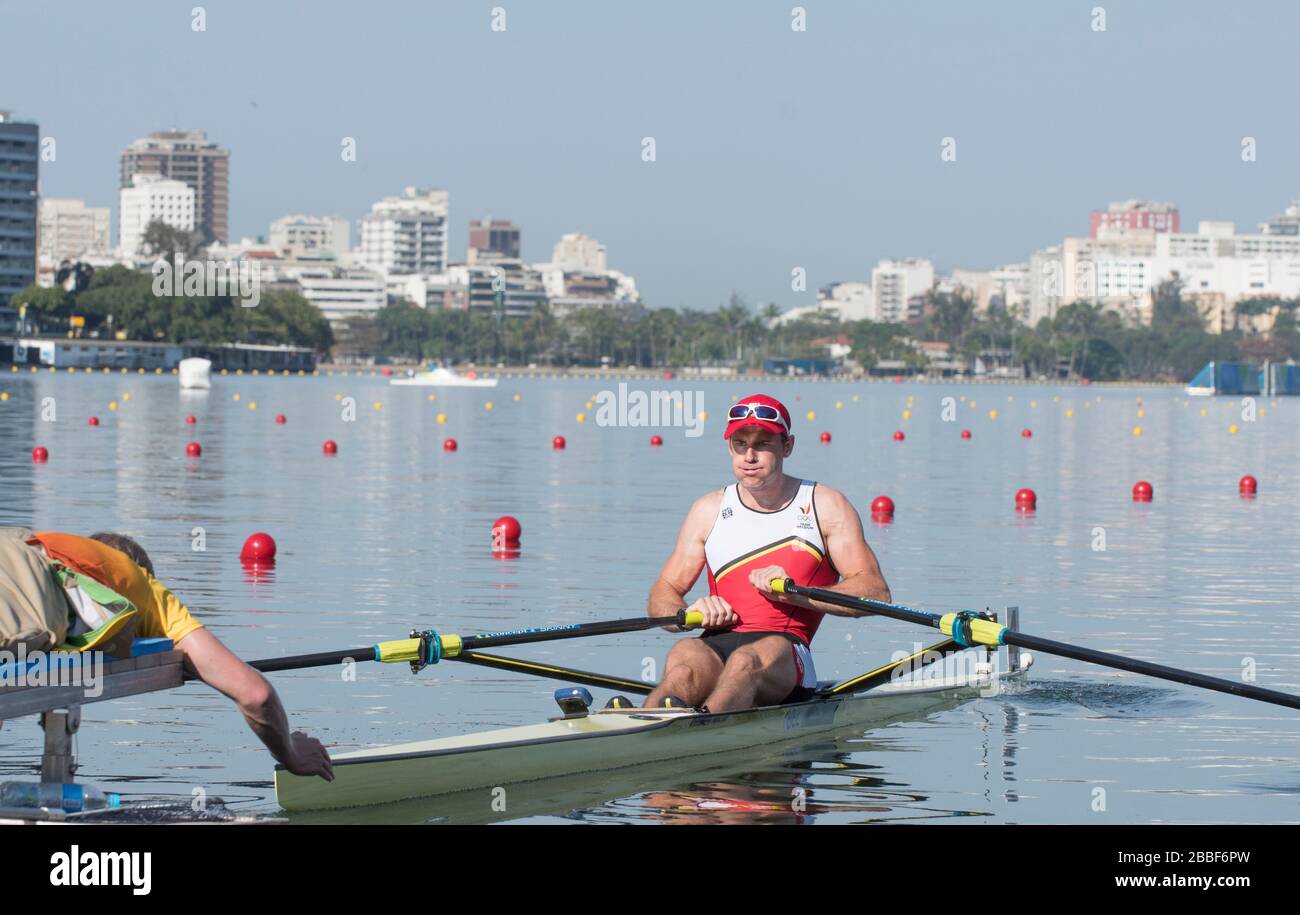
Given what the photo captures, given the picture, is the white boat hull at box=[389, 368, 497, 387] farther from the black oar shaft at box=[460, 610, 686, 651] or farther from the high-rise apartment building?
the black oar shaft at box=[460, 610, 686, 651]

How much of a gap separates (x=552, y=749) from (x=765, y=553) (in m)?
1.70

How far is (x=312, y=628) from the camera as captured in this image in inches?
535

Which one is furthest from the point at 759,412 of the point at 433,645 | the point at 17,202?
the point at 17,202

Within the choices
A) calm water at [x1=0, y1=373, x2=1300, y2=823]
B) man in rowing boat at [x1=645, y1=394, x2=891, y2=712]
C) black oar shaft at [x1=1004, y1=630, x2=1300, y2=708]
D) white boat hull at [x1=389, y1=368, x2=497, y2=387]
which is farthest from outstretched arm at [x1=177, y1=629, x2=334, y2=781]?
white boat hull at [x1=389, y1=368, x2=497, y2=387]

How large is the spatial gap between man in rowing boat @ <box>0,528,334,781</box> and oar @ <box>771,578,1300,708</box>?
3440 mm

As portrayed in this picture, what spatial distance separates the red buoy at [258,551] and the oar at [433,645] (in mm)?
8494

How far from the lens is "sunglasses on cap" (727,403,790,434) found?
9.48m

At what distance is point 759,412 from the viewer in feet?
31.1

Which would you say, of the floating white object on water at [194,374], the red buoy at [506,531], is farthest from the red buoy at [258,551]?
the floating white object on water at [194,374]

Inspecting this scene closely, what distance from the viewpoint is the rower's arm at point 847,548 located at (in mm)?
9648

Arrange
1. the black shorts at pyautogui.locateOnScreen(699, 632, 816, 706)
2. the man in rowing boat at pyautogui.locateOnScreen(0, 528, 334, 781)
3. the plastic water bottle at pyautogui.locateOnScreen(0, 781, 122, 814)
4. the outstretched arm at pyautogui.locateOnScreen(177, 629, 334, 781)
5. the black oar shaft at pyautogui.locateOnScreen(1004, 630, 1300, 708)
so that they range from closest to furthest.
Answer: the man in rowing boat at pyautogui.locateOnScreen(0, 528, 334, 781), the outstretched arm at pyautogui.locateOnScreen(177, 629, 334, 781), the plastic water bottle at pyautogui.locateOnScreen(0, 781, 122, 814), the black oar shaft at pyautogui.locateOnScreen(1004, 630, 1300, 708), the black shorts at pyautogui.locateOnScreen(699, 632, 816, 706)

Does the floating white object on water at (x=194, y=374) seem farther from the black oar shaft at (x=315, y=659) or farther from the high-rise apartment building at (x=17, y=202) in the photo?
the high-rise apartment building at (x=17, y=202)
